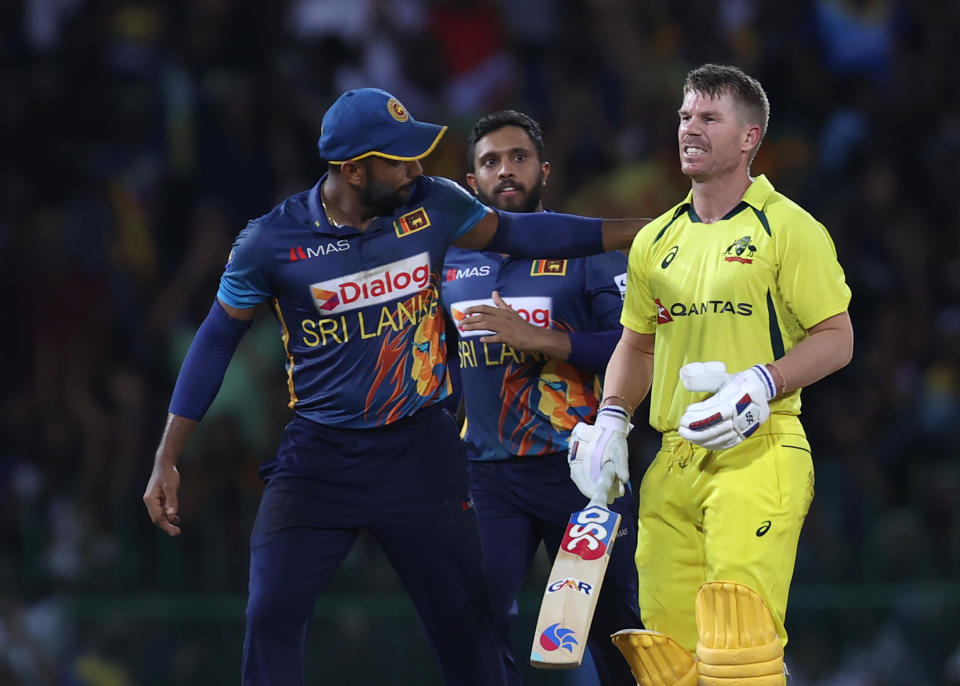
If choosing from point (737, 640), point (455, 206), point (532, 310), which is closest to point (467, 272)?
point (532, 310)

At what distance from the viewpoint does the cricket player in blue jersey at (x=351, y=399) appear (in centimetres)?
472

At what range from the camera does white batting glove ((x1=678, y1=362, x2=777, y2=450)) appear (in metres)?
4.17

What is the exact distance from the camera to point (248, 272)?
4.73m

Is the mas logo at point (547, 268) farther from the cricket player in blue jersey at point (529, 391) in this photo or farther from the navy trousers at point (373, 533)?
the navy trousers at point (373, 533)

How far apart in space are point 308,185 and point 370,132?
507 centimetres

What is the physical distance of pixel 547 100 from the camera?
10.5m

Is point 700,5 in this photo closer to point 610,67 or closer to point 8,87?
point 610,67

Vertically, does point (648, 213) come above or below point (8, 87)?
below

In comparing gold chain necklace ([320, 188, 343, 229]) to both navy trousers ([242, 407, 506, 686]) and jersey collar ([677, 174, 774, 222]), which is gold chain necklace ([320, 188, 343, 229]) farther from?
jersey collar ([677, 174, 774, 222])

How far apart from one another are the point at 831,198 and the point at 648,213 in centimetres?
126

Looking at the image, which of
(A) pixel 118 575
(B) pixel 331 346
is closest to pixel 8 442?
(A) pixel 118 575

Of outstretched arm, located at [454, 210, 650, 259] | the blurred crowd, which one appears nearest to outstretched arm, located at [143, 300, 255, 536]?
outstretched arm, located at [454, 210, 650, 259]

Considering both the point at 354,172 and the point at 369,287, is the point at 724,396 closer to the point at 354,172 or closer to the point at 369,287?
the point at 369,287

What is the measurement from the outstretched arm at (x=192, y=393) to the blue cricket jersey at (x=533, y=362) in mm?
1073
